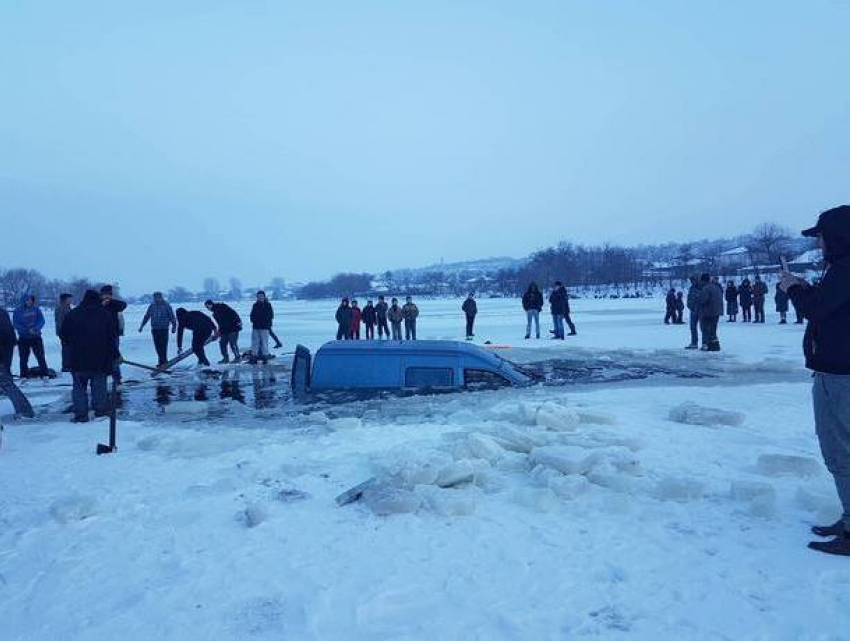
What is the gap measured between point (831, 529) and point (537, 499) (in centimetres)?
191

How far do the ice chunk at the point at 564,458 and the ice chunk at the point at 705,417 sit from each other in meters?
2.45

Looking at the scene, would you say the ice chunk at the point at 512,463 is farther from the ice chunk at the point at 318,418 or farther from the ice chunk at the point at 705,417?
the ice chunk at the point at 318,418

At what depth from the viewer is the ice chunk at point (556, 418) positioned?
683 centimetres

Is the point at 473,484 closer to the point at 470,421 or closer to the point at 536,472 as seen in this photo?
the point at 536,472

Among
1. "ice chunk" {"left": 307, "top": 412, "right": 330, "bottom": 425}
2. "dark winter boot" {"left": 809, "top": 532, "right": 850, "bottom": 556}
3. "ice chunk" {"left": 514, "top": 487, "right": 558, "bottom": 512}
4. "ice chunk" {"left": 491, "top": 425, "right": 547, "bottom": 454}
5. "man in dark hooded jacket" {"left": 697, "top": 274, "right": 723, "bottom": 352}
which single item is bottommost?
"dark winter boot" {"left": 809, "top": 532, "right": 850, "bottom": 556}

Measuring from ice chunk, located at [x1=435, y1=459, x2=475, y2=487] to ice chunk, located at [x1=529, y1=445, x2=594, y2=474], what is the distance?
0.74 metres

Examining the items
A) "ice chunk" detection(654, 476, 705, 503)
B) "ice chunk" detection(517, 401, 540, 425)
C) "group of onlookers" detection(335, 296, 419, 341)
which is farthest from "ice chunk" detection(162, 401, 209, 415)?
"group of onlookers" detection(335, 296, 419, 341)

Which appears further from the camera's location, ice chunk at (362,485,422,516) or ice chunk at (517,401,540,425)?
ice chunk at (517,401,540,425)

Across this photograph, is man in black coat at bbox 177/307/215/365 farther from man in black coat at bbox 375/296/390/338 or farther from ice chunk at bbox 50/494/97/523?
ice chunk at bbox 50/494/97/523

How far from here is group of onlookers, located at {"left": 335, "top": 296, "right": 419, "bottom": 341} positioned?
19.3 meters

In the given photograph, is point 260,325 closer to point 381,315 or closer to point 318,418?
point 381,315

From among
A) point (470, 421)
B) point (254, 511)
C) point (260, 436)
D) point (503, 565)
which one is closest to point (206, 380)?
point (260, 436)

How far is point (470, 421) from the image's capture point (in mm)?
7449

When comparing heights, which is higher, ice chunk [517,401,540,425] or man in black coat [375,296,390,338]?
man in black coat [375,296,390,338]
